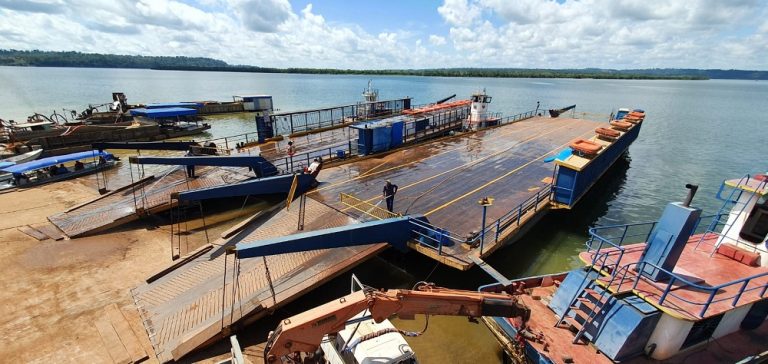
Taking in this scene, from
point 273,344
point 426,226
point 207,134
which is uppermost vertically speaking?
point 273,344

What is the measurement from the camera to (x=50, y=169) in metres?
26.5

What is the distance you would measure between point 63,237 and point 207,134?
3694cm

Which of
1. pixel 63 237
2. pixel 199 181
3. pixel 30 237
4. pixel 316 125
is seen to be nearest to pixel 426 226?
pixel 199 181

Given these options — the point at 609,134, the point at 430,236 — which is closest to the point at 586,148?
the point at 609,134

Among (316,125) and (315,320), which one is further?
(316,125)

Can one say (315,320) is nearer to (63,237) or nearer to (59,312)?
(59,312)

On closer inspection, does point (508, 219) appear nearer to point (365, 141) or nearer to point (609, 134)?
point (365, 141)

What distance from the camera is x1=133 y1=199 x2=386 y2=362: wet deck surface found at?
1029cm

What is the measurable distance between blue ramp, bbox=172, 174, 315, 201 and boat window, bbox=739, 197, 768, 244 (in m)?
17.8

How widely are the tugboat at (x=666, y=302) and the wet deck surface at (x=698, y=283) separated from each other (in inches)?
0.9

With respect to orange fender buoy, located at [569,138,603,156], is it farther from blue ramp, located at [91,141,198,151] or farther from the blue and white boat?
the blue and white boat

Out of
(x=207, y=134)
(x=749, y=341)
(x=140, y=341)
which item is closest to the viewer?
(x=749, y=341)

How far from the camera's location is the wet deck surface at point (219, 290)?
405 inches

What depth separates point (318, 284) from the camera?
1180 cm
